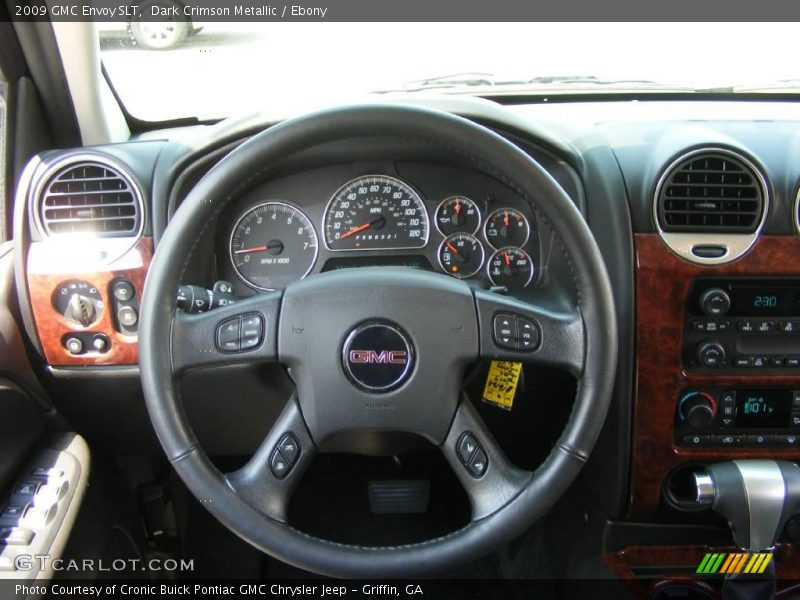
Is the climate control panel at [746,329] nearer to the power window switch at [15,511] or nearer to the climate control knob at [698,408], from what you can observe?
the climate control knob at [698,408]

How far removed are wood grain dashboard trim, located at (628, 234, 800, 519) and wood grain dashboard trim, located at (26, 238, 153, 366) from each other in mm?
1182

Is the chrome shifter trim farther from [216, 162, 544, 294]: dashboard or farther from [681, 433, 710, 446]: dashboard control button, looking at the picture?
[216, 162, 544, 294]: dashboard

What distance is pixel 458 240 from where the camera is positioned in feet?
5.70

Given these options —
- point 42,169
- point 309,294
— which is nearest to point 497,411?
point 309,294

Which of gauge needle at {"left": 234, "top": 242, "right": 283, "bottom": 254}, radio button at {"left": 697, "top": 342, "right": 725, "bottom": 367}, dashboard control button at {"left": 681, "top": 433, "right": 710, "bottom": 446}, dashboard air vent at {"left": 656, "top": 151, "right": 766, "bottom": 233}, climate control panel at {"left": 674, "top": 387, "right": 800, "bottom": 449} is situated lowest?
dashboard control button at {"left": 681, "top": 433, "right": 710, "bottom": 446}

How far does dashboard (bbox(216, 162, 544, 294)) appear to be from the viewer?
173 cm

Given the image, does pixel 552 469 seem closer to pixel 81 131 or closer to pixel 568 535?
pixel 568 535

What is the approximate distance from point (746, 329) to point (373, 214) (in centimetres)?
94

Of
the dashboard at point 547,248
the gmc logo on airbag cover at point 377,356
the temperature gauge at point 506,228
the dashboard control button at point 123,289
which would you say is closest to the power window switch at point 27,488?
the dashboard at point 547,248

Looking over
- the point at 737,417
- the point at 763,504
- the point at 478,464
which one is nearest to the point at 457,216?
the point at 478,464

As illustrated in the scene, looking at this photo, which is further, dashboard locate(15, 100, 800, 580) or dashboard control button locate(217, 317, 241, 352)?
dashboard locate(15, 100, 800, 580)

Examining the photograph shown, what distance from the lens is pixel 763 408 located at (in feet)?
5.67

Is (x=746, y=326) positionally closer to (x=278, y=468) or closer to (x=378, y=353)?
(x=378, y=353)

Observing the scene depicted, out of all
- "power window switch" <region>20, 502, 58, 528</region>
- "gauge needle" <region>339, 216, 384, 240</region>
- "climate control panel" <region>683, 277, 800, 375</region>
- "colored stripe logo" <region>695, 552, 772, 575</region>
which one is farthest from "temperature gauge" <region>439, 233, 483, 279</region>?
"power window switch" <region>20, 502, 58, 528</region>
